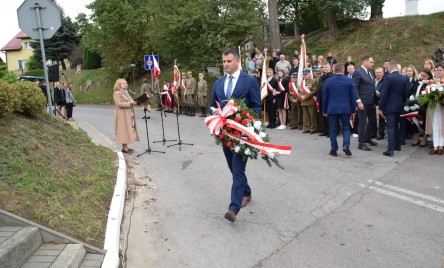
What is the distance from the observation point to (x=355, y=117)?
40.1ft

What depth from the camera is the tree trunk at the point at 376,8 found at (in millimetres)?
25247

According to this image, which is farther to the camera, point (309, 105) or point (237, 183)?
point (309, 105)

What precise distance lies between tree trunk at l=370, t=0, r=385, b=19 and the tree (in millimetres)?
37212

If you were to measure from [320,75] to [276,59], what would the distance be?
6.94m

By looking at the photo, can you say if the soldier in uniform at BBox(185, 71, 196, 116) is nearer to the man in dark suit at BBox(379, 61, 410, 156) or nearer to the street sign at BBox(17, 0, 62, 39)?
the man in dark suit at BBox(379, 61, 410, 156)

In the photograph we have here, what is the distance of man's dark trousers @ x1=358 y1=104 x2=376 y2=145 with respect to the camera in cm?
1005

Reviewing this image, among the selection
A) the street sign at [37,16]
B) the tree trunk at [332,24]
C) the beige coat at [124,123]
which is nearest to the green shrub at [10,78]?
the street sign at [37,16]

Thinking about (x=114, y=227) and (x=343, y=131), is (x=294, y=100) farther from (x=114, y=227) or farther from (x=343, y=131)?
(x=114, y=227)

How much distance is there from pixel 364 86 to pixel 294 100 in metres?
3.61

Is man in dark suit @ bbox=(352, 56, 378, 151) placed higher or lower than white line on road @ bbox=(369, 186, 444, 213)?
higher

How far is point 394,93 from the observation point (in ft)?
30.8

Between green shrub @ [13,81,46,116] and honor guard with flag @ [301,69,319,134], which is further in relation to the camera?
honor guard with flag @ [301,69,319,134]

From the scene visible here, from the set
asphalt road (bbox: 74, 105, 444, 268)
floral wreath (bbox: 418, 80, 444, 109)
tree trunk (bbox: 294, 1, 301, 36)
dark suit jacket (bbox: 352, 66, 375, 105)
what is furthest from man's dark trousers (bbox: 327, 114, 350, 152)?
tree trunk (bbox: 294, 1, 301, 36)

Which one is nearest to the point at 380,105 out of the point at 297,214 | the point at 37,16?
the point at 297,214
